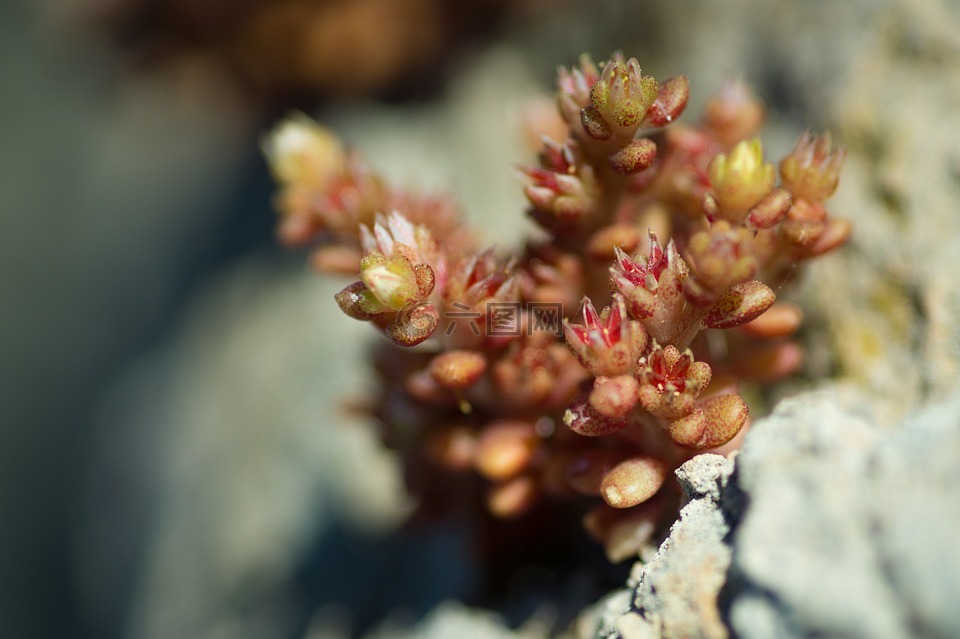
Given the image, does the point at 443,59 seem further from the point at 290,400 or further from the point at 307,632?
the point at 307,632

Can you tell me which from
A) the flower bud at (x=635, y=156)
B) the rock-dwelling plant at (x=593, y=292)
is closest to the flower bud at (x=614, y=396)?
the rock-dwelling plant at (x=593, y=292)

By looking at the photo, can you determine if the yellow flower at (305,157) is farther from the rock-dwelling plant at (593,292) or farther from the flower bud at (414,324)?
the flower bud at (414,324)

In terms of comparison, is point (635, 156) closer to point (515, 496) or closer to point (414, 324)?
point (414, 324)

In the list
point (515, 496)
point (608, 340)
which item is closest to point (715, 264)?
Answer: point (608, 340)

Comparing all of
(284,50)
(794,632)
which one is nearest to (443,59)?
(284,50)

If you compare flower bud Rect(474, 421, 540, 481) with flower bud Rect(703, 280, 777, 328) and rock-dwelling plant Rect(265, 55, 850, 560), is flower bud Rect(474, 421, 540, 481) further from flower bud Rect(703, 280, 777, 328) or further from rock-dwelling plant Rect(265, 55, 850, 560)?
flower bud Rect(703, 280, 777, 328)
